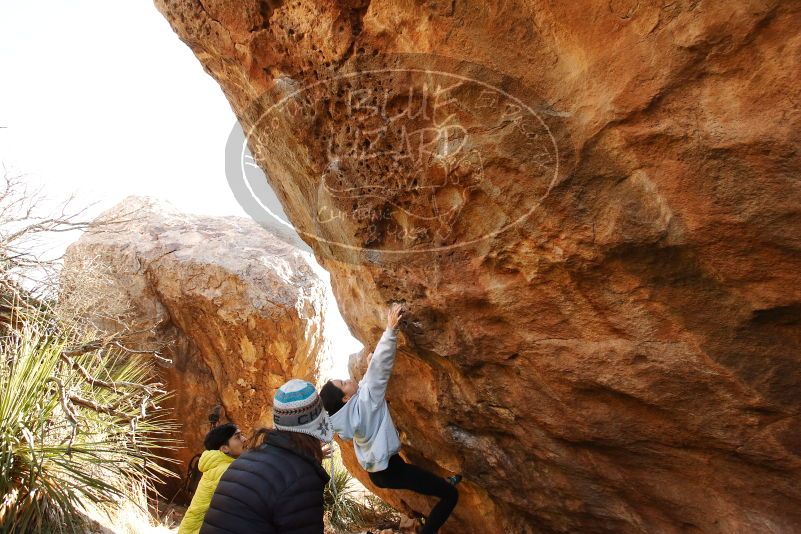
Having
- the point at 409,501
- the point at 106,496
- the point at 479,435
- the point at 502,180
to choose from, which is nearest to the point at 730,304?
the point at 502,180

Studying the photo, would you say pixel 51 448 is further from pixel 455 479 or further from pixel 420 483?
pixel 455 479

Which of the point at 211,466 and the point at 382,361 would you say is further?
the point at 211,466

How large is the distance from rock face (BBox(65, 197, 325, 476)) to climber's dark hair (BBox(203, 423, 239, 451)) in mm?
4789

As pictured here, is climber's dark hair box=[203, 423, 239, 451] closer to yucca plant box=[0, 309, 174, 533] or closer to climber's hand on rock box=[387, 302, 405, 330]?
yucca plant box=[0, 309, 174, 533]

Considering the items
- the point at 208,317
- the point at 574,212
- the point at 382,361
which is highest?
the point at 208,317

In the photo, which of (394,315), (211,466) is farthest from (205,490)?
(394,315)

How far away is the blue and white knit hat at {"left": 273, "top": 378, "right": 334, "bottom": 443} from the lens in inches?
106

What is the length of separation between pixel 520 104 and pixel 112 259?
8373 millimetres

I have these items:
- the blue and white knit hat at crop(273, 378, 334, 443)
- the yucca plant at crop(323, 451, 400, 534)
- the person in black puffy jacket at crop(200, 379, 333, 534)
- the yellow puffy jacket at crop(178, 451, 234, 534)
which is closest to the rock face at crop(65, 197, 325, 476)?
the yucca plant at crop(323, 451, 400, 534)

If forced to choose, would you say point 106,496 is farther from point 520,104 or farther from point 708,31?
point 708,31

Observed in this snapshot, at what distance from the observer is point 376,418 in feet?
12.8

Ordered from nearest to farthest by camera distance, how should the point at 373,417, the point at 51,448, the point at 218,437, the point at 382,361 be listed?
the point at 382,361, the point at 373,417, the point at 218,437, the point at 51,448

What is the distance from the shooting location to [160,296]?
9.47 m

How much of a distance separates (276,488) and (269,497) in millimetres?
41
